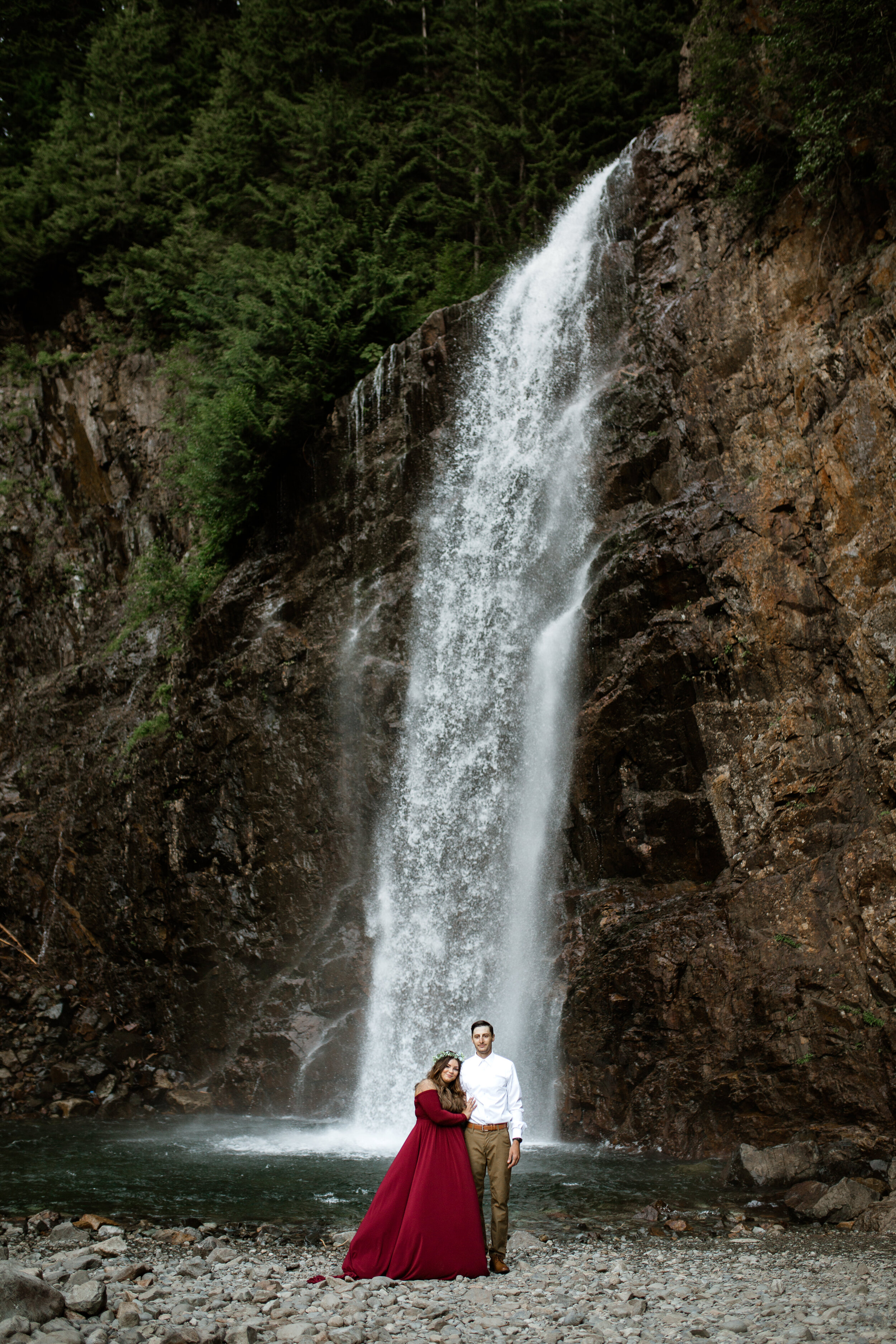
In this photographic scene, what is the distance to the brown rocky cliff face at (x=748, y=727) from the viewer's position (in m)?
9.30

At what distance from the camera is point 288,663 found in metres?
15.2

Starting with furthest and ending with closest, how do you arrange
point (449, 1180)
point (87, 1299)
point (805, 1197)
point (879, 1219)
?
point (805, 1197) < point (879, 1219) < point (449, 1180) < point (87, 1299)

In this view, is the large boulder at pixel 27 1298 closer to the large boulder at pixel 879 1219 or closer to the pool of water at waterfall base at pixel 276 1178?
the pool of water at waterfall base at pixel 276 1178

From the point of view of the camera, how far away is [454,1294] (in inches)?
200

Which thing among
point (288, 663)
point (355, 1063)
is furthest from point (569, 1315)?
point (288, 663)

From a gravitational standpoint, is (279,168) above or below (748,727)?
above

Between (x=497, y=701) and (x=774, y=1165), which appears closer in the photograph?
(x=774, y=1165)

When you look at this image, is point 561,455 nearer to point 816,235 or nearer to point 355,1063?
point 816,235

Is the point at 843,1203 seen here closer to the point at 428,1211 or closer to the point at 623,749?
the point at 428,1211

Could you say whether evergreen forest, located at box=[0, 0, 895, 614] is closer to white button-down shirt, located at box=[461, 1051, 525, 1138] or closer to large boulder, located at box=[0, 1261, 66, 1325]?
white button-down shirt, located at box=[461, 1051, 525, 1138]

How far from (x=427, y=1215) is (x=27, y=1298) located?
7.18 ft

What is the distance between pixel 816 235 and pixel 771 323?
1.29 meters

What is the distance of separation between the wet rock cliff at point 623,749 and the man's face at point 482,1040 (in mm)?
5155


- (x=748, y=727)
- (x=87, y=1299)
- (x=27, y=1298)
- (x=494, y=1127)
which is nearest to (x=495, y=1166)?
(x=494, y=1127)
